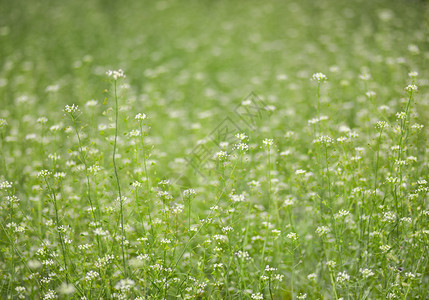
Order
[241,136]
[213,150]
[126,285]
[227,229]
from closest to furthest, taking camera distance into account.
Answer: [126,285], [227,229], [241,136], [213,150]

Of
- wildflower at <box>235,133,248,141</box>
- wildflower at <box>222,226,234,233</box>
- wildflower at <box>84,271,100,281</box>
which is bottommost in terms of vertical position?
wildflower at <box>84,271,100,281</box>

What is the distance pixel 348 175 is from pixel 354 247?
62cm

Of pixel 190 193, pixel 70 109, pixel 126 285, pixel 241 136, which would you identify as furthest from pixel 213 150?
pixel 126 285

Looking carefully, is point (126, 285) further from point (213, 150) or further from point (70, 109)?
point (213, 150)

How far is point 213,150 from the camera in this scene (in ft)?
14.9

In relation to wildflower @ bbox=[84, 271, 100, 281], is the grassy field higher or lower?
lower

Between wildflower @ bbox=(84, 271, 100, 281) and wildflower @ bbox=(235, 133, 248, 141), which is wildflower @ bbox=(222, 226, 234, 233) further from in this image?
wildflower @ bbox=(84, 271, 100, 281)

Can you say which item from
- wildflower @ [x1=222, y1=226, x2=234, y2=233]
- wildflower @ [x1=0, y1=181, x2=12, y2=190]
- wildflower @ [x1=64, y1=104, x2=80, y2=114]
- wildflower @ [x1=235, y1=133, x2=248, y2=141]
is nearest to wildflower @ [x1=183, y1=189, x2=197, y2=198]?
wildflower @ [x1=222, y1=226, x2=234, y2=233]

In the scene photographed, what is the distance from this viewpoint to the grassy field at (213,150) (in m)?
2.74

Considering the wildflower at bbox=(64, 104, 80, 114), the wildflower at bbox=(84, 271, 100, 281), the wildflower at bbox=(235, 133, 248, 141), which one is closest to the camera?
the wildflower at bbox=(84, 271, 100, 281)

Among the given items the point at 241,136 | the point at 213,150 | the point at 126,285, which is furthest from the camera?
the point at 213,150

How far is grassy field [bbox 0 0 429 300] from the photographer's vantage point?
274 centimetres

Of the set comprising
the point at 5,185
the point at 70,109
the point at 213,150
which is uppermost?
the point at 70,109

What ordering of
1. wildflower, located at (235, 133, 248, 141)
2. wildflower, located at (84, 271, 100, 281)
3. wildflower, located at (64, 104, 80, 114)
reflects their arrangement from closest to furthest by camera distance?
wildflower, located at (84, 271, 100, 281)
wildflower, located at (64, 104, 80, 114)
wildflower, located at (235, 133, 248, 141)
